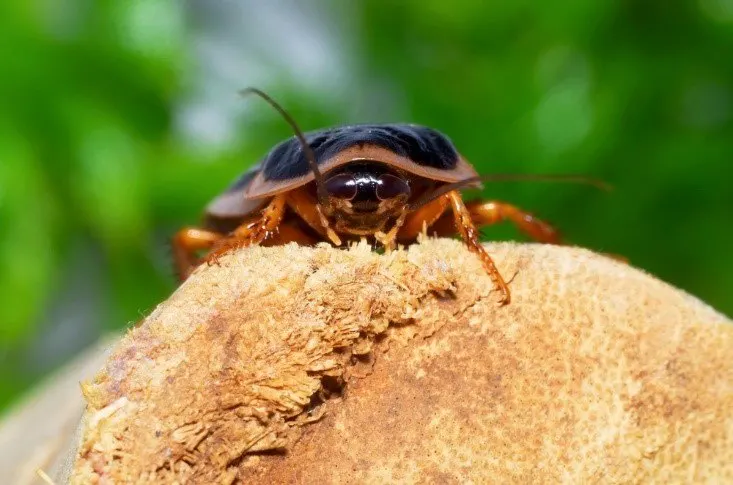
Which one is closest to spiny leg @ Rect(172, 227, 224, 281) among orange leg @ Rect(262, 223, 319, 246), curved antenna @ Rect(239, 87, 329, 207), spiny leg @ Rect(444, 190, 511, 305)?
orange leg @ Rect(262, 223, 319, 246)

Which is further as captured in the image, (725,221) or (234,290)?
(725,221)

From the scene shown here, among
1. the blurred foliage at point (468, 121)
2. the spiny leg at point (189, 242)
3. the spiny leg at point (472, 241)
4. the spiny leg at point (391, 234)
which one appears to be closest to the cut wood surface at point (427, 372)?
the spiny leg at point (472, 241)

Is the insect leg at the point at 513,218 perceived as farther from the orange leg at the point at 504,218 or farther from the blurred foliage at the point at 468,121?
the blurred foliage at the point at 468,121

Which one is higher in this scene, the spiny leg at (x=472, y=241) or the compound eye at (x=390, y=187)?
the compound eye at (x=390, y=187)

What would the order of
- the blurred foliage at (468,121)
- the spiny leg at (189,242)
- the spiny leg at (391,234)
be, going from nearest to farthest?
the spiny leg at (391,234) < the spiny leg at (189,242) < the blurred foliage at (468,121)

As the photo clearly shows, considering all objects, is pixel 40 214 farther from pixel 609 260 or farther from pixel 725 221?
pixel 725 221

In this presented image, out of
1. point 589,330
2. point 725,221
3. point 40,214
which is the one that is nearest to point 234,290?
point 589,330
